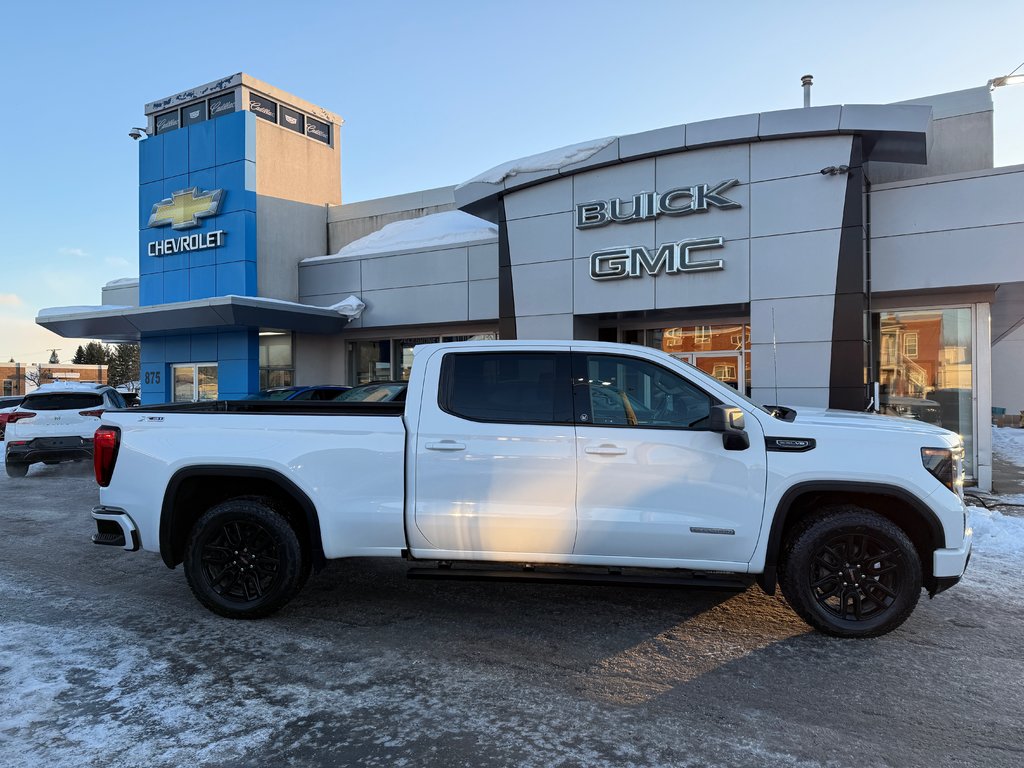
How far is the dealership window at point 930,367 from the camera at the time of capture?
1105cm

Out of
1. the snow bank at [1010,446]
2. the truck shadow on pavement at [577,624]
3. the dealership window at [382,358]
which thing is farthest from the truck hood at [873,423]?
the dealership window at [382,358]

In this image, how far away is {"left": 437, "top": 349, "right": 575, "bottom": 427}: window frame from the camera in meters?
4.50

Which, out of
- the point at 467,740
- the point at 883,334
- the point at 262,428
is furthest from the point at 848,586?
the point at 883,334

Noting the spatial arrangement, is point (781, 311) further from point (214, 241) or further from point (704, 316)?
point (214, 241)

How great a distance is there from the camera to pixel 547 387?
4.60 m

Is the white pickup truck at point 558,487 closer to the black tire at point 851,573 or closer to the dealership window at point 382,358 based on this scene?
the black tire at point 851,573

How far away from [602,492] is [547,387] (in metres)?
0.80

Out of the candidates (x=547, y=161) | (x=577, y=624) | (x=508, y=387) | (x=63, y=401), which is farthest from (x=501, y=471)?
(x=63, y=401)

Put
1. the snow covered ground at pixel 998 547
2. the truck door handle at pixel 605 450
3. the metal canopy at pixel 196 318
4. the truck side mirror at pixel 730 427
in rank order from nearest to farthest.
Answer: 1. the truck side mirror at pixel 730 427
2. the truck door handle at pixel 605 450
3. the snow covered ground at pixel 998 547
4. the metal canopy at pixel 196 318

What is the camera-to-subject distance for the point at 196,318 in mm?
17094

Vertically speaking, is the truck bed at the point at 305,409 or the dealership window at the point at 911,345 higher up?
the dealership window at the point at 911,345

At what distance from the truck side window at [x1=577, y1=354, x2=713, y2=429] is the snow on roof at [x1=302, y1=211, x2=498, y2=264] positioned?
38.2 feet

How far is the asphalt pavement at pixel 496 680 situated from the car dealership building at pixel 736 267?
641cm

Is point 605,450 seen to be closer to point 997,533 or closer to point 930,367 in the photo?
point 997,533
